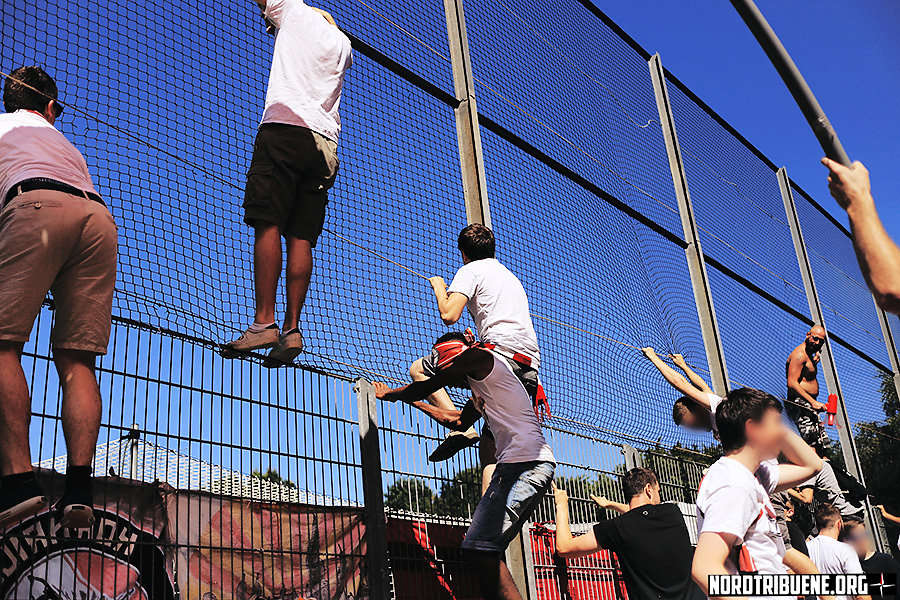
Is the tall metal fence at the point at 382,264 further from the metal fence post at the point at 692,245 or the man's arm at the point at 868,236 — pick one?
the man's arm at the point at 868,236

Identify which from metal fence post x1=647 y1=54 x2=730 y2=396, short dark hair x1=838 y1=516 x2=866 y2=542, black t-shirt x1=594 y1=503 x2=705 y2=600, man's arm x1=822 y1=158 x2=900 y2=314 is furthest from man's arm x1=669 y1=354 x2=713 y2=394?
man's arm x1=822 y1=158 x2=900 y2=314

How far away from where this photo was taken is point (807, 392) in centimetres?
896

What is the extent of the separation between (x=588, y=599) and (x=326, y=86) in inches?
135

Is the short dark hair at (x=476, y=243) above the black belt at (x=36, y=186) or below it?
above

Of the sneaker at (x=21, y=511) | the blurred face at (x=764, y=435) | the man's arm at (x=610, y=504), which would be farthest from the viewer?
the man's arm at (x=610, y=504)

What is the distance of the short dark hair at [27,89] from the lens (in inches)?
117

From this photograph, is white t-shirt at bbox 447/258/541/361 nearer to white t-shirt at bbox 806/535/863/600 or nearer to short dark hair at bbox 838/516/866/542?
white t-shirt at bbox 806/535/863/600

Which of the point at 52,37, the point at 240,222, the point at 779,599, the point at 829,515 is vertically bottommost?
the point at 779,599

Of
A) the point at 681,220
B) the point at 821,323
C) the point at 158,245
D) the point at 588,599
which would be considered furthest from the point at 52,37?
the point at 821,323

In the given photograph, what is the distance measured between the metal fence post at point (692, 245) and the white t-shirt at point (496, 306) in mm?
3334

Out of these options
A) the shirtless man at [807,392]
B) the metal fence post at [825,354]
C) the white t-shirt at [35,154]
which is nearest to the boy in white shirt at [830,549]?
the shirtless man at [807,392]

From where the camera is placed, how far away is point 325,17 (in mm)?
4035

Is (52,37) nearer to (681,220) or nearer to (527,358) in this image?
(527,358)

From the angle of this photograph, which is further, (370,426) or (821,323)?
(821,323)
